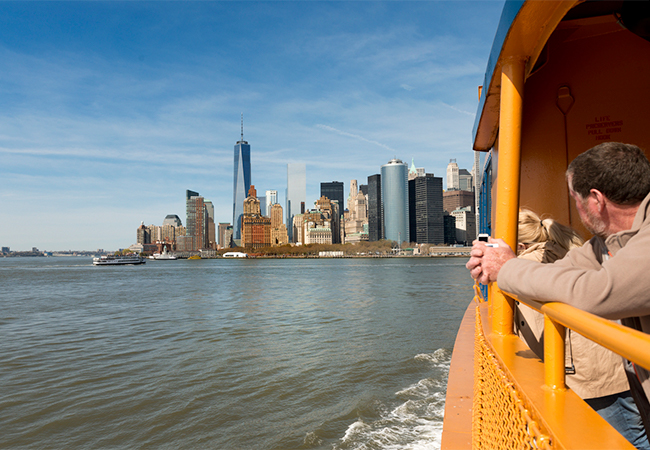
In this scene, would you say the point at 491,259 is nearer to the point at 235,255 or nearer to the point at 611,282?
the point at 611,282

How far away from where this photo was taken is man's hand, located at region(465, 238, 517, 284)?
2.04 meters

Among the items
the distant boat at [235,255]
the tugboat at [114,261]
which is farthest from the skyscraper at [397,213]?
the tugboat at [114,261]

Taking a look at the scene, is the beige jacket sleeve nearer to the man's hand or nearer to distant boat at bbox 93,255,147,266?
the man's hand

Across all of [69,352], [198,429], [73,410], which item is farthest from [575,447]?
[69,352]

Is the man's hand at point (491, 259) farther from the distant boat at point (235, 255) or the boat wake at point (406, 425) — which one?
the distant boat at point (235, 255)

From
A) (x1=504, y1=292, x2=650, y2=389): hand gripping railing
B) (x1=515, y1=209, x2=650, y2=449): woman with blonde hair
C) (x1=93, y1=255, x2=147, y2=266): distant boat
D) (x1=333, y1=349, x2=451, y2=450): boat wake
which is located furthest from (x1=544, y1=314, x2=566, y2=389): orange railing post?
(x1=93, y1=255, x2=147, y2=266): distant boat

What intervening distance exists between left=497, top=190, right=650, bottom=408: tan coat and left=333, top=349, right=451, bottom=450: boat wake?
5451 mm

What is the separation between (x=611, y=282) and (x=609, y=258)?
8cm

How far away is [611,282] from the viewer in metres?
1.23

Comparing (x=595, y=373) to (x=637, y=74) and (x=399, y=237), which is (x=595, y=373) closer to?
(x=637, y=74)

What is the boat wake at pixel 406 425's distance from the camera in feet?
20.6

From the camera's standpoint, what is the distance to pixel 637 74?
4.41 metres

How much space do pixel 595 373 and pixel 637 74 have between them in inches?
151

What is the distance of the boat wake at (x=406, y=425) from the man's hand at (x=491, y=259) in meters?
4.99
